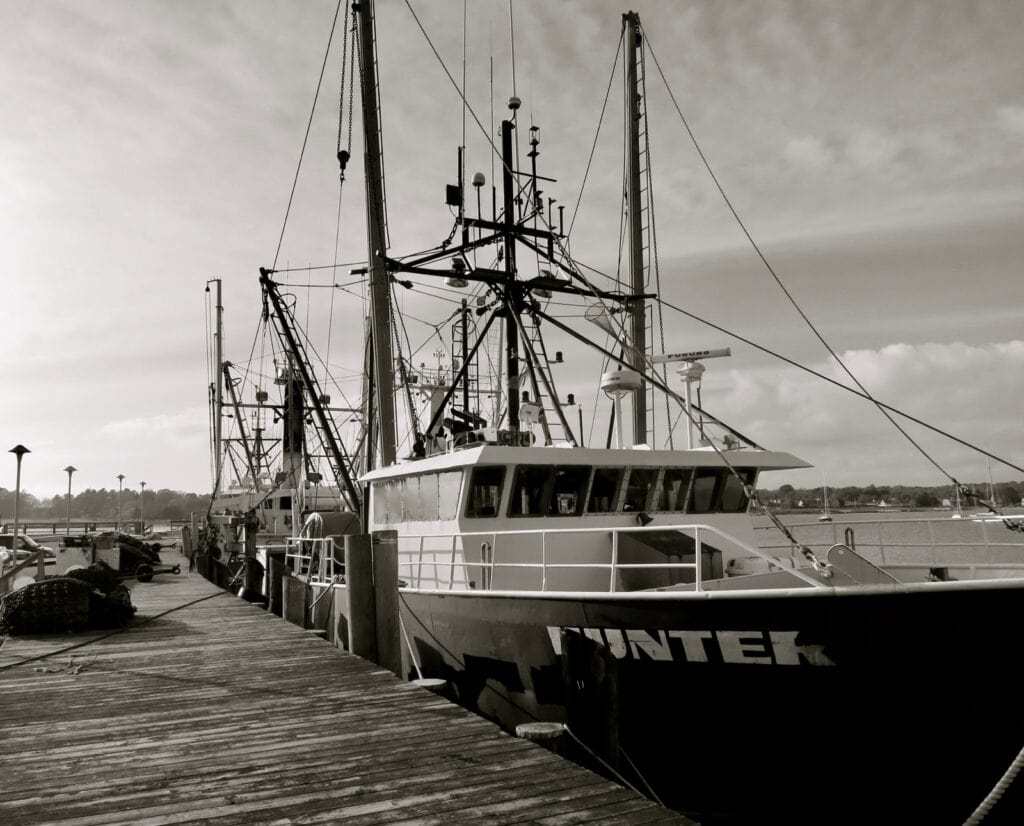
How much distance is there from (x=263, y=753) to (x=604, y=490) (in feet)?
20.8

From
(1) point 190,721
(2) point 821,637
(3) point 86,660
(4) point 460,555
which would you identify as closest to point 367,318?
→ (4) point 460,555

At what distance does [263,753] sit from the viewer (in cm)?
559

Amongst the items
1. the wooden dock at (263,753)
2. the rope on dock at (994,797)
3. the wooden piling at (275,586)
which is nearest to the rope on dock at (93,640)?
the wooden dock at (263,753)

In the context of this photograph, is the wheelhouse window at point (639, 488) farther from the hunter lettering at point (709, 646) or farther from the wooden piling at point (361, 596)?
the wooden piling at point (361, 596)

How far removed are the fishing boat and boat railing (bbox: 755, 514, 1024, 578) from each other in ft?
2.77

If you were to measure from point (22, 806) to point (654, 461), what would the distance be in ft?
27.0

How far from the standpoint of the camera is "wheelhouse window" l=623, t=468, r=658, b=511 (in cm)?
1108

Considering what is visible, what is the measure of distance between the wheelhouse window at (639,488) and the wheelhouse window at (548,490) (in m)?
0.72

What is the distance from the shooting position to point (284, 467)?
3466 centimetres

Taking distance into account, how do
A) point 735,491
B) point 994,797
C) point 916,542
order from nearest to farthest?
point 994,797, point 735,491, point 916,542

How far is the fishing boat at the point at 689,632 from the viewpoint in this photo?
629cm

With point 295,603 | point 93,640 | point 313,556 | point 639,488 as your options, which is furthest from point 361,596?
point 313,556

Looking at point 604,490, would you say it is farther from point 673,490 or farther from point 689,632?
point 689,632

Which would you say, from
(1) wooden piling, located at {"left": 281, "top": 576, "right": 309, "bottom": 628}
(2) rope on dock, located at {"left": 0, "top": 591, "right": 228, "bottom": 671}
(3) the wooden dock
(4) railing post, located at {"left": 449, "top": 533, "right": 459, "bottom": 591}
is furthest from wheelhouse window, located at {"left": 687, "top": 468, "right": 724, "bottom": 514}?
(2) rope on dock, located at {"left": 0, "top": 591, "right": 228, "bottom": 671}
